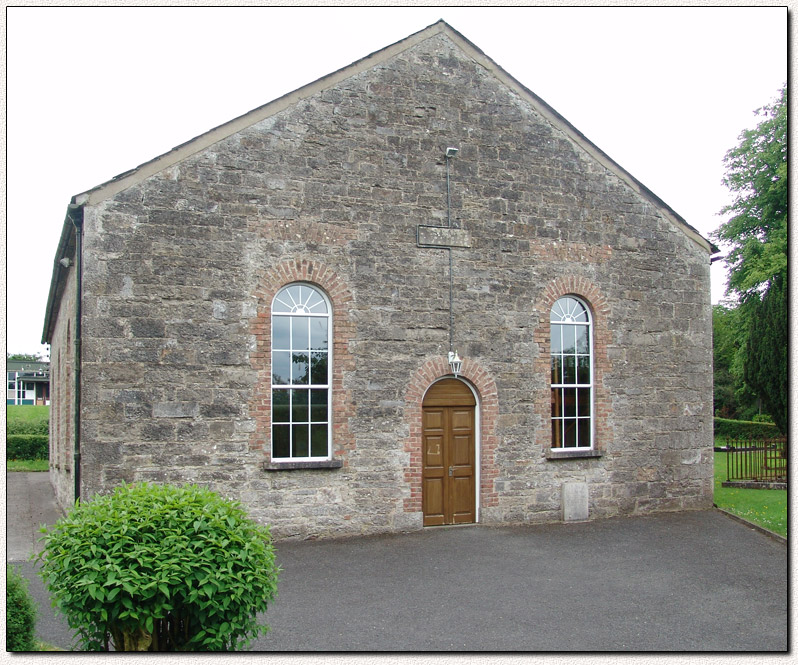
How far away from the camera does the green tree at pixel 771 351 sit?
26109 millimetres

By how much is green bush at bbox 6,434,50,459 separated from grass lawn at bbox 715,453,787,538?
28.5m

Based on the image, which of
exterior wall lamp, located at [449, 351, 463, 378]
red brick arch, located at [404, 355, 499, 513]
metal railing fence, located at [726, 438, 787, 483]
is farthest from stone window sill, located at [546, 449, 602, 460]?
metal railing fence, located at [726, 438, 787, 483]

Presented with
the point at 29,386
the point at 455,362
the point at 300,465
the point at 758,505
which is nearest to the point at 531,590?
the point at 300,465

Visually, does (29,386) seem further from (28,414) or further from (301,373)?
(301,373)

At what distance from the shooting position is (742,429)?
38594 mm

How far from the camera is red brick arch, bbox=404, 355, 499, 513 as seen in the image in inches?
491

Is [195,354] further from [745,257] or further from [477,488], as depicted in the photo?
[745,257]

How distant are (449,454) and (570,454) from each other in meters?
2.41

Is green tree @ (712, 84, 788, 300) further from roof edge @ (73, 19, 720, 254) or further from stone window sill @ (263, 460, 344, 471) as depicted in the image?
stone window sill @ (263, 460, 344, 471)

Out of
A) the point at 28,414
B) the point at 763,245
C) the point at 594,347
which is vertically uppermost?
the point at 763,245

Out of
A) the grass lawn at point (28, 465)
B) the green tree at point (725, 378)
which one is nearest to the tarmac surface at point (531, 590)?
the grass lawn at point (28, 465)

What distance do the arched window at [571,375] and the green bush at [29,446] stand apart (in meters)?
27.2

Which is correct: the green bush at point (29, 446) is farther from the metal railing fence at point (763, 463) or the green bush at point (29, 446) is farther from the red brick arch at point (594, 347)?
the metal railing fence at point (763, 463)

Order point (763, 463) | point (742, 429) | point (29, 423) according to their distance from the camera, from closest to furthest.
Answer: point (763, 463)
point (29, 423)
point (742, 429)
